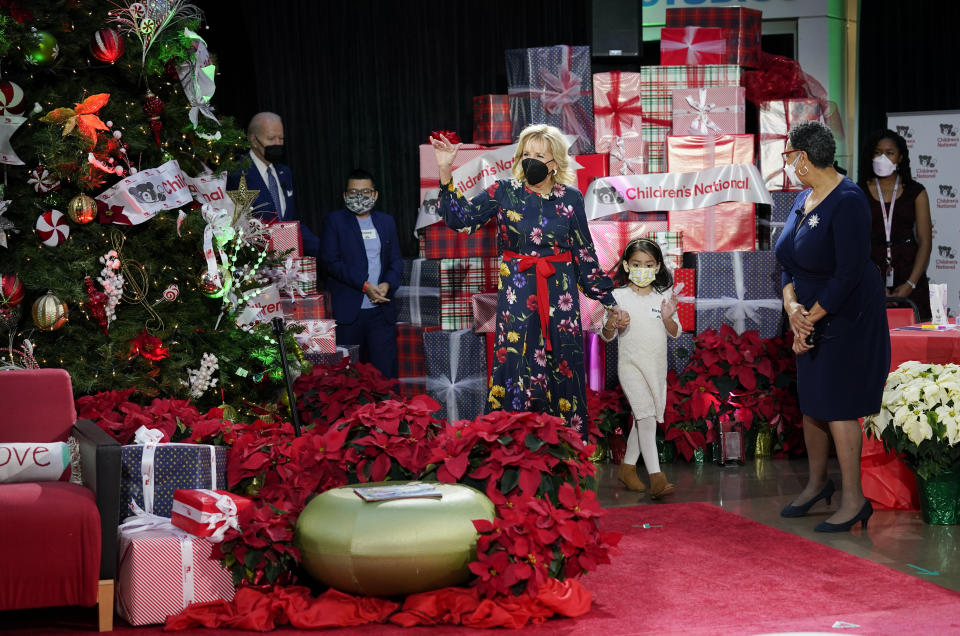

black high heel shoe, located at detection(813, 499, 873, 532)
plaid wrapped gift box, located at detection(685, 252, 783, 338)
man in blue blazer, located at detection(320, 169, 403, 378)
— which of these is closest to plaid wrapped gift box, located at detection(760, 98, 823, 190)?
plaid wrapped gift box, located at detection(685, 252, 783, 338)

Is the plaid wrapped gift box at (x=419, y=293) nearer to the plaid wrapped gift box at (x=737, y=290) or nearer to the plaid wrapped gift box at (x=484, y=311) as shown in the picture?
the plaid wrapped gift box at (x=484, y=311)

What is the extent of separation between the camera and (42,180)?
4.79 m

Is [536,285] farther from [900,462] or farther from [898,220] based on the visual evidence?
[898,220]

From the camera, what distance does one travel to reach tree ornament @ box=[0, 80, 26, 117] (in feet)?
15.2

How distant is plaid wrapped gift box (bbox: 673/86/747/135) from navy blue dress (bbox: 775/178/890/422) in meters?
2.26

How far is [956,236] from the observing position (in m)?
7.87

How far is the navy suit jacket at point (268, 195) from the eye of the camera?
19.8 feet

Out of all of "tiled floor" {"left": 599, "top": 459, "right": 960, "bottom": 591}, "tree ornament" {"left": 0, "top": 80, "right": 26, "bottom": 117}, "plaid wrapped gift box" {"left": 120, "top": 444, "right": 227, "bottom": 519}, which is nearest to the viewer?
"plaid wrapped gift box" {"left": 120, "top": 444, "right": 227, "bottom": 519}

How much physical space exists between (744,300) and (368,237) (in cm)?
224

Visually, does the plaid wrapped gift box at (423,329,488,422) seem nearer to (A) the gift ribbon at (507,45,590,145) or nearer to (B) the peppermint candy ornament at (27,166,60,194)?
(A) the gift ribbon at (507,45,590,145)

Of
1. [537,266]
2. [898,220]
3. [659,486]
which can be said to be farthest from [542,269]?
[898,220]

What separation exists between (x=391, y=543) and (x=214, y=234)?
2.17 m

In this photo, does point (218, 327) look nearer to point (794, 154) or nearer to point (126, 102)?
point (126, 102)

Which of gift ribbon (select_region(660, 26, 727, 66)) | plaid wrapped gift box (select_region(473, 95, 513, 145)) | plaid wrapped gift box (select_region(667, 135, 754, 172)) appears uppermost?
gift ribbon (select_region(660, 26, 727, 66))
